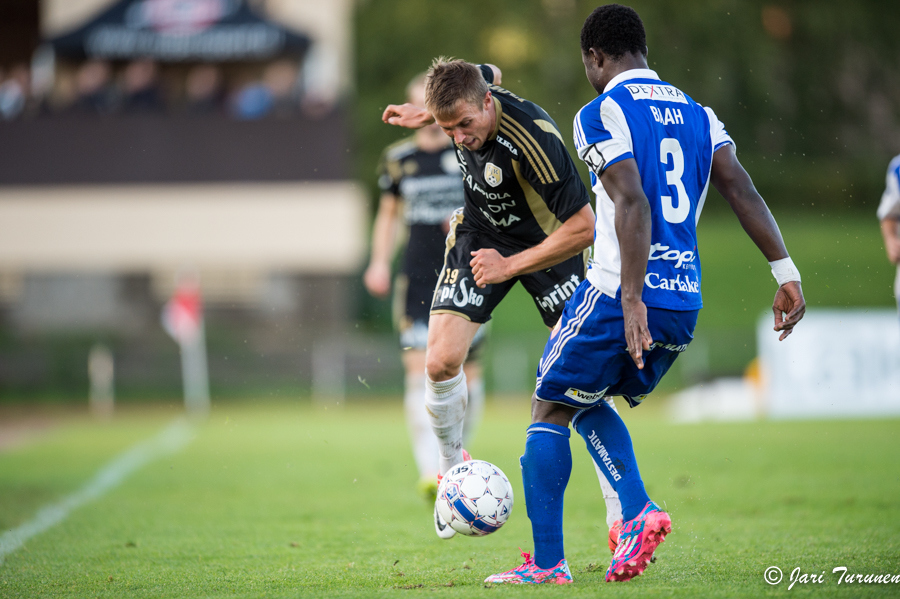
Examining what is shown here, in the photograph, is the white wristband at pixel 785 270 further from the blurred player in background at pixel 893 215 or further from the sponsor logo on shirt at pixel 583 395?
the blurred player in background at pixel 893 215

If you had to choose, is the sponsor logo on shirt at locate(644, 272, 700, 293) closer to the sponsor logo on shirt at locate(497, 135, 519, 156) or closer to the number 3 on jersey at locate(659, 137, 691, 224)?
the number 3 on jersey at locate(659, 137, 691, 224)

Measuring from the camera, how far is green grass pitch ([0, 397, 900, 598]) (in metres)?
4.07

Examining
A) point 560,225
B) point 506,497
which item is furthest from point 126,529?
point 560,225

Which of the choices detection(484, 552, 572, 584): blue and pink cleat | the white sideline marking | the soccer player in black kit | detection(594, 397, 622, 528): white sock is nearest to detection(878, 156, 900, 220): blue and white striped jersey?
the soccer player in black kit

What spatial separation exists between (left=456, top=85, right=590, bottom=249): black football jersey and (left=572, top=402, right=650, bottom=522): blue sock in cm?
93

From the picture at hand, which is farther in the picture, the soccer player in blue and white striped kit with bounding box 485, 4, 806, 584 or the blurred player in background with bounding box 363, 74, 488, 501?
the blurred player in background with bounding box 363, 74, 488, 501

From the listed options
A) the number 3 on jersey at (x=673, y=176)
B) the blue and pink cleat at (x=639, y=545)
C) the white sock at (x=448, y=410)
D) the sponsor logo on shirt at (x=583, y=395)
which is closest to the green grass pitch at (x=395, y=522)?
the blue and pink cleat at (x=639, y=545)

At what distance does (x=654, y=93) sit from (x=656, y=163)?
301 mm

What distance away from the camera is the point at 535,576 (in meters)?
3.96

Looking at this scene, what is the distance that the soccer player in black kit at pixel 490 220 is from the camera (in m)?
4.41

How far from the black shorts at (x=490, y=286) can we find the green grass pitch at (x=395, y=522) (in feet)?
4.00

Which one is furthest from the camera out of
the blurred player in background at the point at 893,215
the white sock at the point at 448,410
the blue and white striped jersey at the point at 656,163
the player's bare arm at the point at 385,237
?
the player's bare arm at the point at 385,237

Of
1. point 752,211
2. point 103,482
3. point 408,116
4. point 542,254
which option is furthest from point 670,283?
point 103,482

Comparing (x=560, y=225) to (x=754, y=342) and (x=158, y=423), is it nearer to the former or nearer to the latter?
(x=158, y=423)
